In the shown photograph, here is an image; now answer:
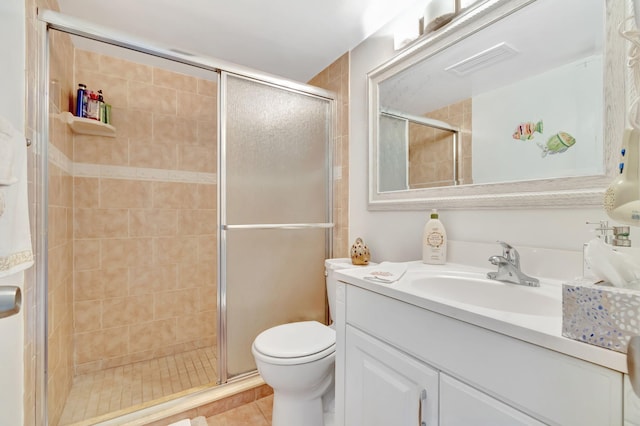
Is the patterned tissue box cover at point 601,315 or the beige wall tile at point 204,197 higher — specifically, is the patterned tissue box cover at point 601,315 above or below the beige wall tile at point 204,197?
below

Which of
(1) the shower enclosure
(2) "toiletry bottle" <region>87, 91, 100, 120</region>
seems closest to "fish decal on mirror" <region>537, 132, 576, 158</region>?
(1) the shower enclosure

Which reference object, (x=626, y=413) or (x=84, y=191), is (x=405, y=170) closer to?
(x=626, y=413)

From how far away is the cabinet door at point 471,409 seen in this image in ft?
1.92

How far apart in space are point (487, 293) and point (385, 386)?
477mm

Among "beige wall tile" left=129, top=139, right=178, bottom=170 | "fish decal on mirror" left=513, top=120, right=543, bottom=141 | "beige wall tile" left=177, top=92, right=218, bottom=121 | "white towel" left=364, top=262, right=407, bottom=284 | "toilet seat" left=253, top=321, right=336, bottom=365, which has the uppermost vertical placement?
"beige wall tile" left=177, top=92, right=218, bottom=121

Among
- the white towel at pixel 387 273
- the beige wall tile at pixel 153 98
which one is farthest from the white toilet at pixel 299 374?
the beige wall tile at pixel 153 98

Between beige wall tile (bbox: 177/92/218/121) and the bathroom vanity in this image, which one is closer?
the bathroom vanity

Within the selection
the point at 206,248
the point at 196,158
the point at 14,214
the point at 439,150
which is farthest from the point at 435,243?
the point at 196,158

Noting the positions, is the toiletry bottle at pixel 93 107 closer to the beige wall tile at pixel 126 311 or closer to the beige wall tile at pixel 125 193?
the beige wall tile at pixel 125 193

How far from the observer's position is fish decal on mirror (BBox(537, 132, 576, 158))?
37.6 inches

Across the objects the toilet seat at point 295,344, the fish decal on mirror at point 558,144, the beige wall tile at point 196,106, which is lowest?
the toilet seat at point 295,344

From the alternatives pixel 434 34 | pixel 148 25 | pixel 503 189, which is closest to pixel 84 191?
pixel 148 25

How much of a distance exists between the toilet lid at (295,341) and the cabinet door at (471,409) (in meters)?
0.73

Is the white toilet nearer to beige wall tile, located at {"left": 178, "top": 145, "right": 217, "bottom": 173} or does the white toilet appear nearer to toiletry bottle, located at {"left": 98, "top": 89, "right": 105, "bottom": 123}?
beige wall tile, located at {"left": 178, "top": 145, "right": 217, "bottom": 173}
